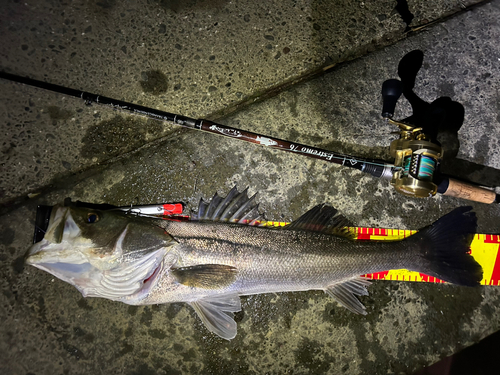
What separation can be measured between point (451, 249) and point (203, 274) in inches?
87.5

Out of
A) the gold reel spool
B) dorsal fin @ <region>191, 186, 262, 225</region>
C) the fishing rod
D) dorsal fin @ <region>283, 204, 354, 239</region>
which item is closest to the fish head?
dorsal fin @ <region>191, 186, 262, 225</region>

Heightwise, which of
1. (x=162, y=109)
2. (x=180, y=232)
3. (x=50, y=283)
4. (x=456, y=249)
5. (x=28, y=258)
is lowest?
(x=50, y=283)

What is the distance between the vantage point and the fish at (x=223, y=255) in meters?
2.26

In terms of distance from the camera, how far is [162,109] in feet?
9.93

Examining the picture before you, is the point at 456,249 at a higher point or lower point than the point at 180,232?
higher

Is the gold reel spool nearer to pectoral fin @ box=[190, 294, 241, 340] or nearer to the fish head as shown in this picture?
pectoral fin @ box=[190, 294, 241, 340]

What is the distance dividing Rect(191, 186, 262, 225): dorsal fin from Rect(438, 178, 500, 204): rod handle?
177cm

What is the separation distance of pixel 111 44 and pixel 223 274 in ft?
8.61

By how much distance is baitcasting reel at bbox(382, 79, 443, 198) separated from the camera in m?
2.46

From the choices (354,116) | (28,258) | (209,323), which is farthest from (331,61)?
(28,258)

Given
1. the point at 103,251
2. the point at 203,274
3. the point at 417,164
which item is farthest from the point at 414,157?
the point at 103,251

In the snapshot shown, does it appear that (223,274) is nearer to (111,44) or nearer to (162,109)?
(162,109)

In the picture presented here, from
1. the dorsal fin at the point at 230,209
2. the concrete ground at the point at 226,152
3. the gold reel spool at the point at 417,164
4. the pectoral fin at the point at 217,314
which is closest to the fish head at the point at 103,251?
the dorsal fin at the point at 230,209

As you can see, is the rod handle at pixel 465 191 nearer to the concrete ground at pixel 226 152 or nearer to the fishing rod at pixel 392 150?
the fishing rod at pixel 392 150
